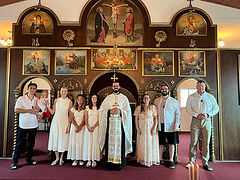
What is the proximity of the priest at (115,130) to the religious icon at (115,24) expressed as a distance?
2.13m

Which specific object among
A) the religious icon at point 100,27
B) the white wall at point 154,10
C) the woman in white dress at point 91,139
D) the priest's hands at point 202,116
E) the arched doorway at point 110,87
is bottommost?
the woman in white dress at point 91,139

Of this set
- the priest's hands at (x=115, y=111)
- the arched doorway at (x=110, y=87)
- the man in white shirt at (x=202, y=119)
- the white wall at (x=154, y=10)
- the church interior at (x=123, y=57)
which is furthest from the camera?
the arched doorway at (x=110, y=87)

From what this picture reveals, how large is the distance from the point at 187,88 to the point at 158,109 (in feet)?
25.6

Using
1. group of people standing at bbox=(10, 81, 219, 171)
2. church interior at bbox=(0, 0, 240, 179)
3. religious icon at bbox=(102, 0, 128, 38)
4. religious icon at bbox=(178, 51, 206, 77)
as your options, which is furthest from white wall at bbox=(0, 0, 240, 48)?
group of people standing at bbox=(10, 81, 219, 171)

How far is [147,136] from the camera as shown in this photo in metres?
5.52

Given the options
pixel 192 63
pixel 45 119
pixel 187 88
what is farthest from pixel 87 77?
pixel 187 88

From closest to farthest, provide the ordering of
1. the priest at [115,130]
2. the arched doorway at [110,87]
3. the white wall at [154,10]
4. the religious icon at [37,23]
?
the priest at [115,130], the religious icon at [37,23], the white wall at [154,10], the arched doorway at [110,87]

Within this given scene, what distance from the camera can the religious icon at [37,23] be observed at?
22.3 feet

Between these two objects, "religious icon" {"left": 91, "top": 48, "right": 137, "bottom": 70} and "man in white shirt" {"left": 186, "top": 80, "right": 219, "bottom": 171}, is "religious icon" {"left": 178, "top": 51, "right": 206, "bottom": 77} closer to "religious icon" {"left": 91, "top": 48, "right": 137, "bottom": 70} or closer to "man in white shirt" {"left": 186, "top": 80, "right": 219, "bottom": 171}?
"man in white shirt" {"left": 186, "top": 80, "right": 219, "bottom": 171}

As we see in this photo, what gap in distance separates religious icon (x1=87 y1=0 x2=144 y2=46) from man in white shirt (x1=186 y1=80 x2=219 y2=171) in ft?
8.95

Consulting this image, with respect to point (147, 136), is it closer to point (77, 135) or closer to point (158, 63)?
point (77, 135)

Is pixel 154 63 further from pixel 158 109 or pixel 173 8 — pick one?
pixel 173 8

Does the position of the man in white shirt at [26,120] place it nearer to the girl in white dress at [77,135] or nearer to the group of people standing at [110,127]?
the group of people standing at [110,127]

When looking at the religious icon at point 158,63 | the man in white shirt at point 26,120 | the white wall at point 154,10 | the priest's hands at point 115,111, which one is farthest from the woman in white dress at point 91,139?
the white wall at point 154,10
